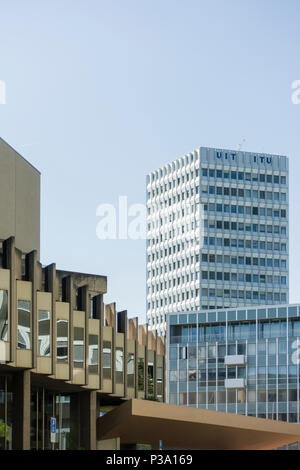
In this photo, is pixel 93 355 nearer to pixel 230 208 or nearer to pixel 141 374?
pixel 141 374

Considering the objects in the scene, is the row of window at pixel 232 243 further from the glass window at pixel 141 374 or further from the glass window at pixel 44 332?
the glass window at pixel 44 332

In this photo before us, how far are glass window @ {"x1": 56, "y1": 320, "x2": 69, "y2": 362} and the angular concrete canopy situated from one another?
5370mm

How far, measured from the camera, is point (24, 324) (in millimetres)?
57000

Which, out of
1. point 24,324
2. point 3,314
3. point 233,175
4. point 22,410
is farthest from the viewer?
point 233,175

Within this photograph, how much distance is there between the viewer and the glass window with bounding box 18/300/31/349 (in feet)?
185

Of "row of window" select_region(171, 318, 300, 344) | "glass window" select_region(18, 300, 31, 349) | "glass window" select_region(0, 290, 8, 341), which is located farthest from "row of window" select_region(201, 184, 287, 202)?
"glass window" select_region(0, 290, 8, 341)


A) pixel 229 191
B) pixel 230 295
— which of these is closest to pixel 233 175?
pixel 229 191

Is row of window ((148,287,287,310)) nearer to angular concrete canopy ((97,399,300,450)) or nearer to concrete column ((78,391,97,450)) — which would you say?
angular concrete canopy ((97,399,300,450))

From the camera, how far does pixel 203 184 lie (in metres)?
196

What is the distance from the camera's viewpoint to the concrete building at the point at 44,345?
187 ft

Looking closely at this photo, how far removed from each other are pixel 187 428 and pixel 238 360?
72298 mm

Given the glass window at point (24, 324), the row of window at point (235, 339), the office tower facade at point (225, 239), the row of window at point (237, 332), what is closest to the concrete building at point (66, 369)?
the glass window at point (24, 324)
